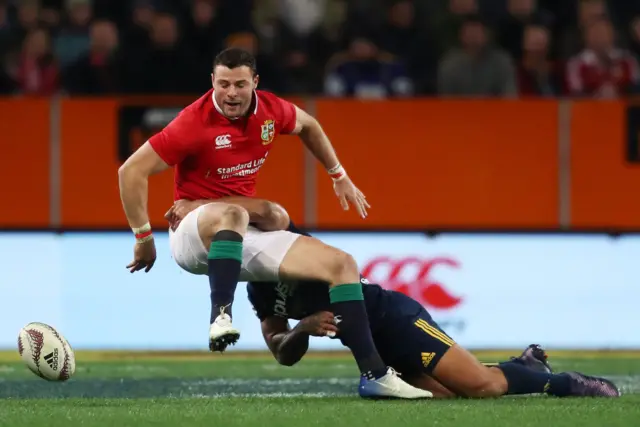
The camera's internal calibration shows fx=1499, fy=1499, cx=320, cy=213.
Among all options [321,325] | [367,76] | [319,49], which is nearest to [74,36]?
[319,49]

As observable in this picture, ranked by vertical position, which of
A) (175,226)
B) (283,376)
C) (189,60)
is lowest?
(283,376)

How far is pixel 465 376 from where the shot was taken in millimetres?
7043

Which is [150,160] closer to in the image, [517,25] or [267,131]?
[267,131]

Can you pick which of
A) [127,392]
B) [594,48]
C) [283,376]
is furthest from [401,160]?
[127,392]

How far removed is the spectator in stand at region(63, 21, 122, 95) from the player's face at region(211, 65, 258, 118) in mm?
6228

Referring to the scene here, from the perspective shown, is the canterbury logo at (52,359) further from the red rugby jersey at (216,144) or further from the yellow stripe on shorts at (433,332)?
the yellow stripe on shorts at (433,332)

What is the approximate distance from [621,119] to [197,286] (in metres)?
4.83

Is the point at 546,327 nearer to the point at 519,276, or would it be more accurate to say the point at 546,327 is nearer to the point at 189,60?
the point at 519,276

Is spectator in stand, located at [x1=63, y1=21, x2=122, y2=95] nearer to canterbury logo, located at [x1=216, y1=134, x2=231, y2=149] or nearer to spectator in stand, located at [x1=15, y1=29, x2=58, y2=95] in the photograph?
spectator in stand, located at [x1=15, y1=29, x2=58, y2=95]

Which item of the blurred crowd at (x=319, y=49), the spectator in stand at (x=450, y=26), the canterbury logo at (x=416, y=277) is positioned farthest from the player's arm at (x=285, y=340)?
the spectator in stand at (x=450, y=26)

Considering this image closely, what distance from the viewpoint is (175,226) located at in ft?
24.0

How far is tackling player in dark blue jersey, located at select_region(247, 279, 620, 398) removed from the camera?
704cm

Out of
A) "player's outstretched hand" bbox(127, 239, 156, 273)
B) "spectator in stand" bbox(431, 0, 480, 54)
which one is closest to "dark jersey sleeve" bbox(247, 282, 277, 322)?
"player's outstretched hand" bbox(127, 239, 156, 273)

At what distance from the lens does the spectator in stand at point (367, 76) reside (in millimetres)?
13516
